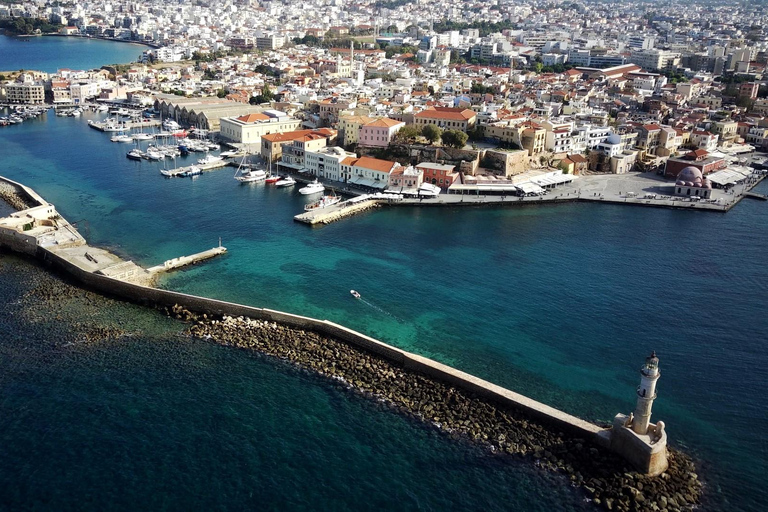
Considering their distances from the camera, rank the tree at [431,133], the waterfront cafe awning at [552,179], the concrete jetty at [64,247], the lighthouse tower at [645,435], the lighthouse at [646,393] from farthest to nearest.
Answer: the tree at [431,133] → the waterfront cafe awning at [552,179] → the concrete jetty at [64,247] → the lighthouse at [646,393] → the lighthouse tower at [645,435]

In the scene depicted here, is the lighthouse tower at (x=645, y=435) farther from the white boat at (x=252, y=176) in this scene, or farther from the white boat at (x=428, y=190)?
the white boat at (x=252, y=176)

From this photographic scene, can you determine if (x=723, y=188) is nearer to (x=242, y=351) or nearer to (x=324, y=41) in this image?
(x=242, y=351)

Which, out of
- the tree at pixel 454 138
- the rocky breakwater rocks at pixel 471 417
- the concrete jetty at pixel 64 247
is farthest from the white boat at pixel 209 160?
the rocky breakwater rocks at pixel 471 417

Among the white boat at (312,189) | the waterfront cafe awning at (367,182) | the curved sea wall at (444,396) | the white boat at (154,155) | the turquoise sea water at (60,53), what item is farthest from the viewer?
the turquoise sea water at (60,53)

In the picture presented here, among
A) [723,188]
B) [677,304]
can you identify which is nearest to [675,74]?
[723,188]

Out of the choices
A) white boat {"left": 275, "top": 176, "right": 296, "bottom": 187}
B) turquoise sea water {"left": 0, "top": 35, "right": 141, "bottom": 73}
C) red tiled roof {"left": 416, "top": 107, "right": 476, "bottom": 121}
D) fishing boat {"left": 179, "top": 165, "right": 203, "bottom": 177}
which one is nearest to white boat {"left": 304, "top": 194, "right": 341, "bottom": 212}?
white boat {"left": 275, "top": 176, "right": 296, "bottom": 187}

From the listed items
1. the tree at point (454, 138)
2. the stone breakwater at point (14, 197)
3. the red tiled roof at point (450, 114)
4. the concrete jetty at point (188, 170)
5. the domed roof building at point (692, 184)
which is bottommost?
the stone breakwater at point (14, 197)
